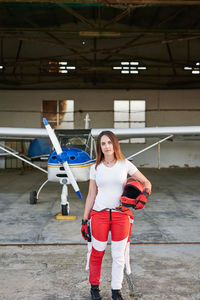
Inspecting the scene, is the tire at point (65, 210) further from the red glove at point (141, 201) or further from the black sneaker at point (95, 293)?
the red glove at point (141, 201)

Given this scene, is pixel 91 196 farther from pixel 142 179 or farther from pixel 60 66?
pixel 60 66

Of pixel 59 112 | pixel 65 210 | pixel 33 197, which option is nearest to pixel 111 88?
pixel 59 112

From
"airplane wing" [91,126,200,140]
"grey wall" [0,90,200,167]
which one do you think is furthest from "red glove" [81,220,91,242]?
"grey wall" [0,90,200,167]

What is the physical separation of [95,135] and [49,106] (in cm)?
1247

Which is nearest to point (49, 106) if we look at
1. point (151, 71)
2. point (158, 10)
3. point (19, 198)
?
point (151, 71)

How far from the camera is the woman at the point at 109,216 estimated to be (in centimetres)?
267

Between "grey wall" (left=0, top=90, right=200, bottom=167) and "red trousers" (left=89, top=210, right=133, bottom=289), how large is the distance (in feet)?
57.0

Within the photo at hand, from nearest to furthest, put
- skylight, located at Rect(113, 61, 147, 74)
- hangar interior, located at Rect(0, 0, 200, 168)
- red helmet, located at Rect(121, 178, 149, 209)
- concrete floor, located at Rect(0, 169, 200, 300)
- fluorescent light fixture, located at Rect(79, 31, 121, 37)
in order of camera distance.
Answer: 1. red helmet, located at Rect(121, 178, 149, 209)
2. concrete floor, located at Rect(0, 169, 200, 300)
3. fluorescent light fixture, located at Rect(79, 31, 121, 37)
4. skylight, located at Rect(113, 61, 147, 74)
5. hangar interior, located at Rect(0, 0, 200, 168)

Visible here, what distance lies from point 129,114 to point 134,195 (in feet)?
58.0

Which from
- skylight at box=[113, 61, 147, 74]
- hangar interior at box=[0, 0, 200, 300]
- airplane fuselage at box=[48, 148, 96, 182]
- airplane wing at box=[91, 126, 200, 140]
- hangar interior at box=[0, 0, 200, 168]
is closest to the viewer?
hangar interior at box=[0, 0, 200, 300]

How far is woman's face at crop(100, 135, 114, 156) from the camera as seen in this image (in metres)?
2.76

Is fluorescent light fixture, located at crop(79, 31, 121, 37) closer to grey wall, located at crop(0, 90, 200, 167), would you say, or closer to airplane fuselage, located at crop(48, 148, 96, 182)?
airplane fuselage, located at crop(48, 148, 96, 182)

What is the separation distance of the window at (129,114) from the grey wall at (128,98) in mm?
290

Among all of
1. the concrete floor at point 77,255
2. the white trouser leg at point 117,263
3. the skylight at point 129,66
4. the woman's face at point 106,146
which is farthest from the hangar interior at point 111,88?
the white trouser leg at point 117,263
